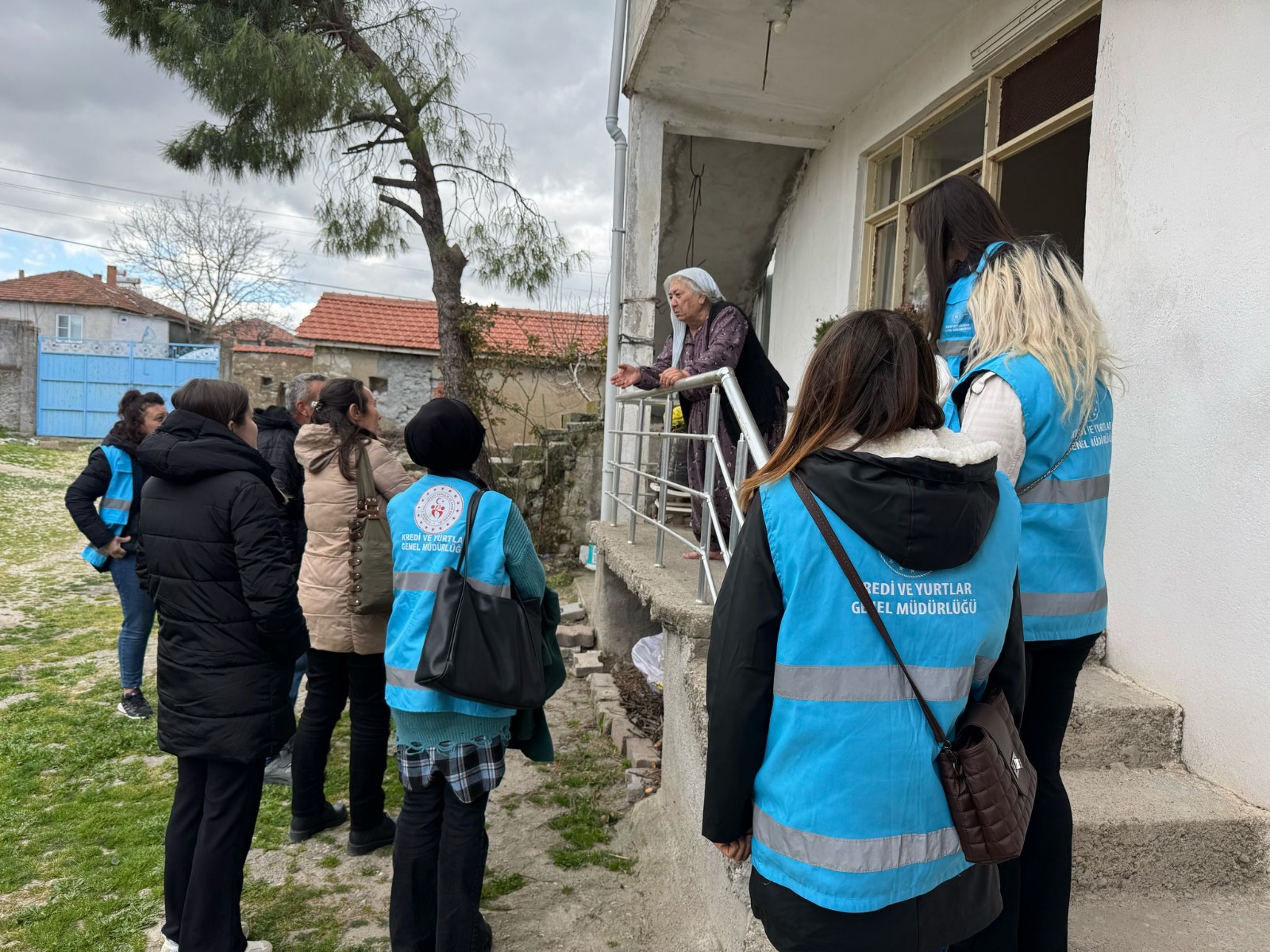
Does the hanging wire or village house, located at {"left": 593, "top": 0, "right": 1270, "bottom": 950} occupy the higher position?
the hanging wire

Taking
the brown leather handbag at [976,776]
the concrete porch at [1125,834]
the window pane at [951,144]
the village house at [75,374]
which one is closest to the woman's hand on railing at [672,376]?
the concrete porch at [1125,834]

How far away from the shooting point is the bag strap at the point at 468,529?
94.5 inches

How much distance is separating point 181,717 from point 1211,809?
10.4ft

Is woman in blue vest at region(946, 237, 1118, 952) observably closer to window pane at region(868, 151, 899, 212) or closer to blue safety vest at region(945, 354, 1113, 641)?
blue safety vest at region(945, 354, 1113, 641)

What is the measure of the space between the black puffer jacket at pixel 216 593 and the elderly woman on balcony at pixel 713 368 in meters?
1.90

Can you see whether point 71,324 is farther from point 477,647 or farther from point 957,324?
point 957,324

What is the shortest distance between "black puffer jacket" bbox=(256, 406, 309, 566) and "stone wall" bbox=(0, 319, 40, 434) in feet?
64.7

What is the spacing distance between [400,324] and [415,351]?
1.04m

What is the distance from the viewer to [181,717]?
96.9 inches

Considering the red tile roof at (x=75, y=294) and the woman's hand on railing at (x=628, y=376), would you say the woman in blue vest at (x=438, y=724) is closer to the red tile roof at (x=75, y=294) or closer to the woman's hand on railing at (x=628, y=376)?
the woman's hand on railing at (x=628, y=376)

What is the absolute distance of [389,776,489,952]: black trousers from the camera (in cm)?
240

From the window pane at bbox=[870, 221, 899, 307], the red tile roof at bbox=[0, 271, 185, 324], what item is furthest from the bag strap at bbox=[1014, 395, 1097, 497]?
the red tile roof at bbox=[0, 271, 185, 324]

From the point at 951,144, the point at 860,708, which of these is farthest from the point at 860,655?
the point at 951,144

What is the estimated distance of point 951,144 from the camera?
513 cm
